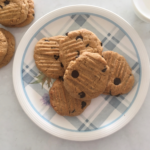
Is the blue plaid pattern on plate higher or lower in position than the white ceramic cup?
lower

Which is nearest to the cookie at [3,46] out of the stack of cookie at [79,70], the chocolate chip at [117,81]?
the stack of cookie at [79,70]

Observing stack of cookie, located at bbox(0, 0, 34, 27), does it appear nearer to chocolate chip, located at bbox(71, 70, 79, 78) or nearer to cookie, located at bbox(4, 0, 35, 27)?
cookie, located at bbox(4, 0, 35, 27)

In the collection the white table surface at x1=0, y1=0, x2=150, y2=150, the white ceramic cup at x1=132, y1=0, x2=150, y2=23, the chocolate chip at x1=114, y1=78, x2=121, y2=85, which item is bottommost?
the white table surface at x1=0, y1=0, x2=150, y2=150

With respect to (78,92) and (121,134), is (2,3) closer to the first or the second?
(78,92)

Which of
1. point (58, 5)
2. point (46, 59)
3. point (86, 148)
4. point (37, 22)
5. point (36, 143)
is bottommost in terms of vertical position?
point (36, 143)

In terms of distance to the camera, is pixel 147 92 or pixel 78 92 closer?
pixel 78 92

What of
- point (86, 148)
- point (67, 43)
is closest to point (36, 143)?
point (86, 148)

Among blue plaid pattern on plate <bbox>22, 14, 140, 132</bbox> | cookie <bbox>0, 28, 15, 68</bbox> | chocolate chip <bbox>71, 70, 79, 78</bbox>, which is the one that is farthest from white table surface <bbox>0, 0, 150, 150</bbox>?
chocolate chip <bbox>71, 70, 79, 78</bbox>

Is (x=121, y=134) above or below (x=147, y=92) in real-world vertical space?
below

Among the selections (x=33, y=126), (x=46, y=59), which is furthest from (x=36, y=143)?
(x=46, y=59)
